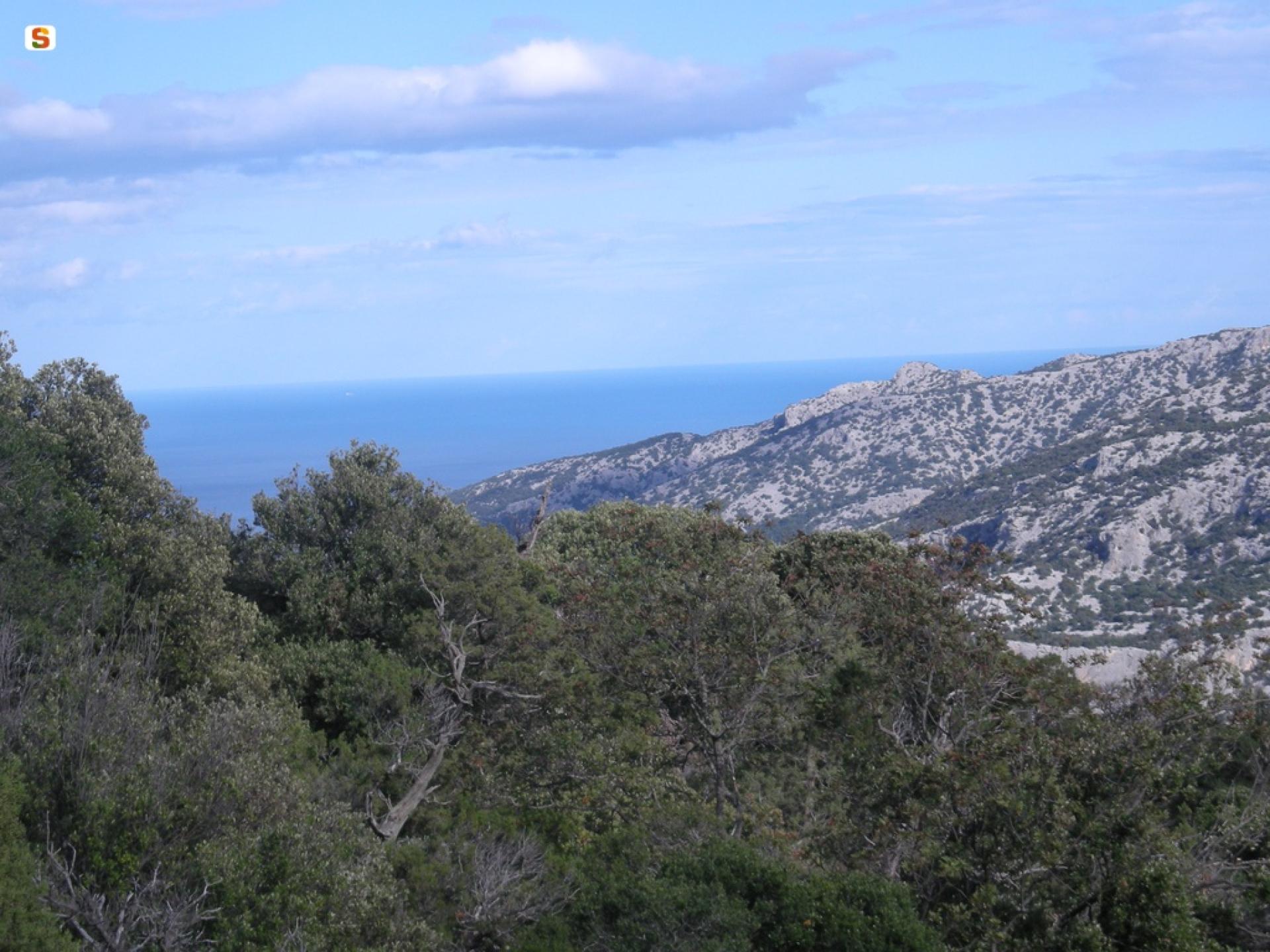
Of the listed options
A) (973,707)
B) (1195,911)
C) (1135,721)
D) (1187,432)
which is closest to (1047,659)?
(973,707)

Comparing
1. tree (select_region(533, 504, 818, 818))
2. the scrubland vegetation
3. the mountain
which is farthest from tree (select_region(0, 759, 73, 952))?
the mountain

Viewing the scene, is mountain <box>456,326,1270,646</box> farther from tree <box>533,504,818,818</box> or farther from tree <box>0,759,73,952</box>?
tree <box>0,759,73,952</box>

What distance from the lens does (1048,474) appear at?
259 ft

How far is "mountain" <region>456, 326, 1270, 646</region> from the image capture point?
60.4 m

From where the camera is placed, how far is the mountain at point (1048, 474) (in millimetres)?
60406

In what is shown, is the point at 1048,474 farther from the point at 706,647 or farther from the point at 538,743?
the point at 538,743

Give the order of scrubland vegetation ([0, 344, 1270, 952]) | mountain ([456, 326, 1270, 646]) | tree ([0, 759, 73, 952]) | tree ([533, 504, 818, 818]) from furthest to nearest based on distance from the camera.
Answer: mountain ([456, 326, 1270, 646]) → tree ([533, 504, 818, 818]) → scrubland vegetation ([0, 344, 1270, 952]) → tree ([0, 759, 73, 952])

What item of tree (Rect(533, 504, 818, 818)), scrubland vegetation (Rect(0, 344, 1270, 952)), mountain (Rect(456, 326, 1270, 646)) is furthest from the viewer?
mountain (Rect(456, 326, 1270, 646))

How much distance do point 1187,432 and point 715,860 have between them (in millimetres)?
71580

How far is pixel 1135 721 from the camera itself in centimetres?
1522

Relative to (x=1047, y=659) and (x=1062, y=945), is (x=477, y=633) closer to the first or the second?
(x=1047, y=659)

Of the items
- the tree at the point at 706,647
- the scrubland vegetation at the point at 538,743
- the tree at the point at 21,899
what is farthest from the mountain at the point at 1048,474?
the tree at the point at 21,899

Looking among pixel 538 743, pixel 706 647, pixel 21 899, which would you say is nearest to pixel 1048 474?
pixel 706 647

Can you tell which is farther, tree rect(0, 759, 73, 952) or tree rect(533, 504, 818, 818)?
tree rect(533, 504, 818, 818)
